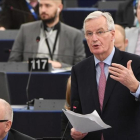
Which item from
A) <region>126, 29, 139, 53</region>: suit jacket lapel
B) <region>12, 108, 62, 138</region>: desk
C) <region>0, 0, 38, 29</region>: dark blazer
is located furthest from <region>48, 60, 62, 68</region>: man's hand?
<region>0, 0, 38, 29</region>: dark blazer

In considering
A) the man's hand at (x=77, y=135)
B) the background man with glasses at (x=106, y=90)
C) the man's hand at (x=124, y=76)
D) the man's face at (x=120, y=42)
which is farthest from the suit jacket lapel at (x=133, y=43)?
the man's hand at (x=124, y=76)

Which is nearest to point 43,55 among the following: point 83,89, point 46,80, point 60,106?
point 46,80

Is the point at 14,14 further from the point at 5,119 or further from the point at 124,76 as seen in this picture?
the point at 124,76

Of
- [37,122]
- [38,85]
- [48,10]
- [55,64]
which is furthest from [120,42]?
[48,10]

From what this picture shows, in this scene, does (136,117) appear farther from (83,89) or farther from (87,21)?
(87,21)

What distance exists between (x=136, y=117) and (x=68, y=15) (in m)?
4.25

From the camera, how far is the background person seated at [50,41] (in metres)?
5.76

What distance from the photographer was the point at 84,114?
319 centimetres

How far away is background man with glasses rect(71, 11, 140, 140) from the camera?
3.11m

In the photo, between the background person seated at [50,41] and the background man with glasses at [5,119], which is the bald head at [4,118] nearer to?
the background man with glasses at [5,119]

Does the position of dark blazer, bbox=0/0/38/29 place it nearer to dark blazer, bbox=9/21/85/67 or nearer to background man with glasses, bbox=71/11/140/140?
dark blazer, bbox=9/21/85/67

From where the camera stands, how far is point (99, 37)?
3.13 meters

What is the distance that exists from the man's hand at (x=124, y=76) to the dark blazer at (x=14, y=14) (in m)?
4.07

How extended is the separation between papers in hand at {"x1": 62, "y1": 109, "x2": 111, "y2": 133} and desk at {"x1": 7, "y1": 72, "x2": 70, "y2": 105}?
2076mm
